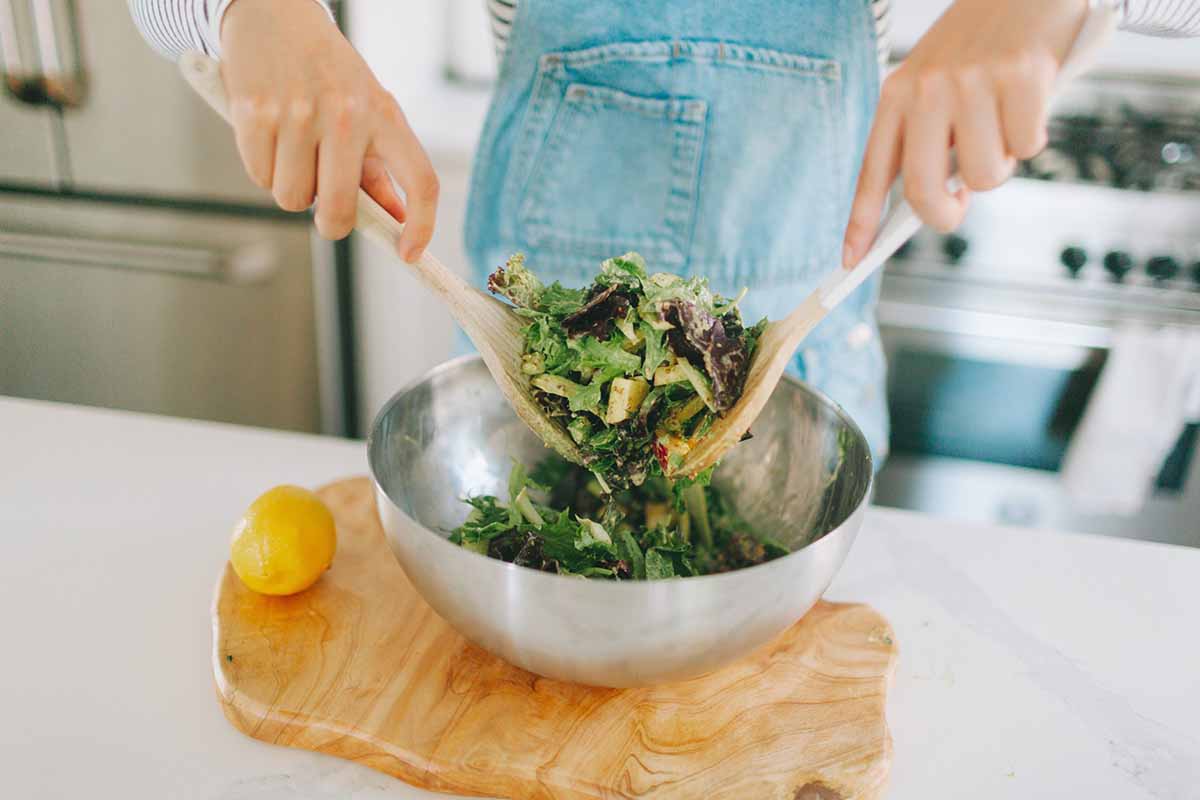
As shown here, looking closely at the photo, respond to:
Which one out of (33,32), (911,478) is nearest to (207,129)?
(33,32)

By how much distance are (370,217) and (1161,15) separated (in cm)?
92

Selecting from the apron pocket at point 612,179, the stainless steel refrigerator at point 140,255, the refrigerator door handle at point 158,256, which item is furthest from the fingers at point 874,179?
the refrigerator door handle at point 158,256

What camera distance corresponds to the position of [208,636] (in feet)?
3.50

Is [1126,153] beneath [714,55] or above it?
beneath

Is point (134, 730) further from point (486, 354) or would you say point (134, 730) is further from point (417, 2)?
point (417, 2)

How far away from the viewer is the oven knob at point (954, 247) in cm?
218

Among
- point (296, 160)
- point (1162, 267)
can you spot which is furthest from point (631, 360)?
point (1162, 267)

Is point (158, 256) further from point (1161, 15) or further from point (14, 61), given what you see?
point (1161, 15)

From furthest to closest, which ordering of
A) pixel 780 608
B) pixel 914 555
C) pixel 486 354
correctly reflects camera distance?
pixel 914 555 < pixel 486 354 < pixel 780 608

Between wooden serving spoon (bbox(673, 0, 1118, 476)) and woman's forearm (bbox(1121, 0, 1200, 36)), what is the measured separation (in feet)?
0.30

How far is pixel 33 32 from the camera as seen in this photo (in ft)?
7.47

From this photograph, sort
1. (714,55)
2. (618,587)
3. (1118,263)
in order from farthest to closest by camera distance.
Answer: (1118,263), (714,55), (618,587)

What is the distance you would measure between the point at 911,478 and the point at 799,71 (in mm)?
1294

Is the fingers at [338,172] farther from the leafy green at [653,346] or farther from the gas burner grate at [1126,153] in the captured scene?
the gas burner grate at [1126,153]
